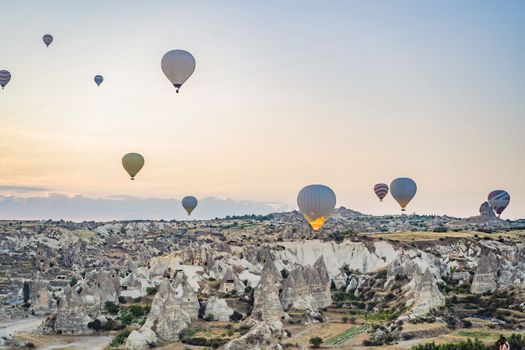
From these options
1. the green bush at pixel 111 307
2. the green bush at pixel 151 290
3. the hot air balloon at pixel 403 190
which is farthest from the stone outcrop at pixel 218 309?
the hot air balloon at pixel 403 190

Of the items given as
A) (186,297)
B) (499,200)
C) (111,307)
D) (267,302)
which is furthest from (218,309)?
(499,200)

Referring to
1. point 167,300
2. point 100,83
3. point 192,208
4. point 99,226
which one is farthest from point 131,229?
point 167,300

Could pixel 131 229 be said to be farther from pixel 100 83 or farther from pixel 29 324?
pixel 29 324

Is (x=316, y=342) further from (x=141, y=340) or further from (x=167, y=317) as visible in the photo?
(x=141, y=340)

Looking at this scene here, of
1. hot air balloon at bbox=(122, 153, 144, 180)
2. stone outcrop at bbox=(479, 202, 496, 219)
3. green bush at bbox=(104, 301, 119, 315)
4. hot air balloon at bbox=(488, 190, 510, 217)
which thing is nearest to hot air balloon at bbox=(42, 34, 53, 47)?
hot air balloon at bbox=(122, 153, 144, 180)

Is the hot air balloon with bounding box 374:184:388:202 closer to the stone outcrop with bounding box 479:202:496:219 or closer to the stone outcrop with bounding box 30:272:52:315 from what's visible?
the stone outcrop with bounding box 30:272:52:315

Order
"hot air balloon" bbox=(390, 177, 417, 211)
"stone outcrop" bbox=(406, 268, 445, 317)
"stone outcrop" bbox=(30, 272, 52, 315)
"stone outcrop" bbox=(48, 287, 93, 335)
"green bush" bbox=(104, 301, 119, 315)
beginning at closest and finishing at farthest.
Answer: "stone outcrop" bbox=(48, 287, 93, 335) → "stone outcrop" bbox=(406, 268, 445, 317) → "green bush" bbox=(104, 301, 119, 315) → "stone outcrop" bbox=(30, 272, 52, 315) → "hot air balloon" bbox=(390, 177, 417, 211)
